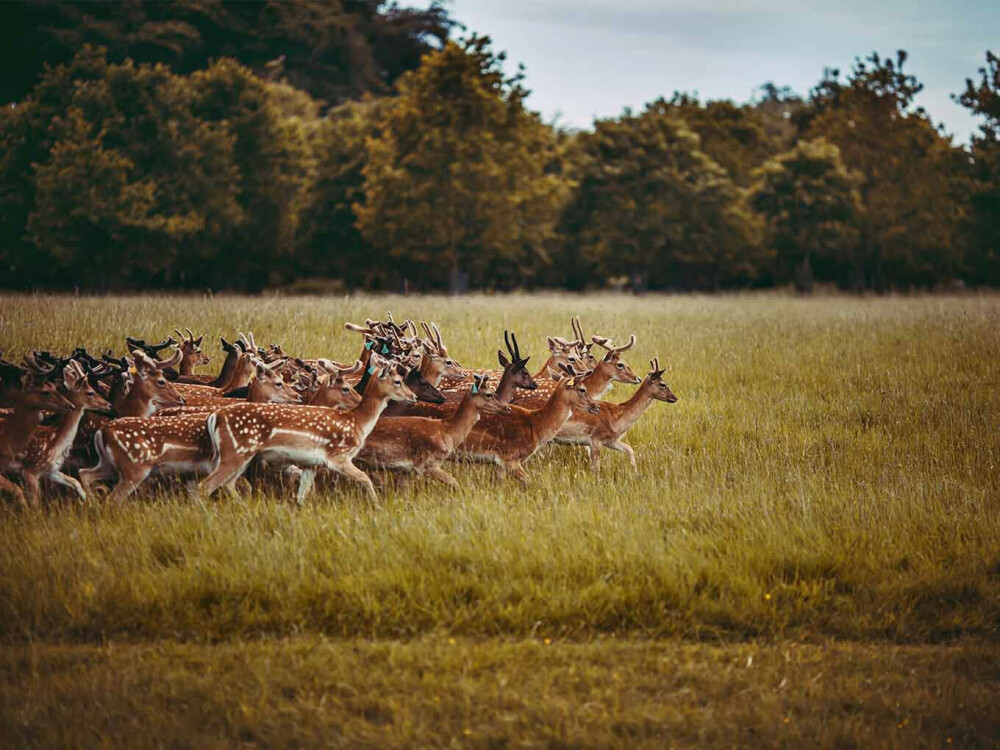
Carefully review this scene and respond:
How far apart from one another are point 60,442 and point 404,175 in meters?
31.8

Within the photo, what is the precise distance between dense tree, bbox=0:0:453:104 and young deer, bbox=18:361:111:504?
3173 cm

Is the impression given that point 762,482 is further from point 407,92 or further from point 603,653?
point 407,92

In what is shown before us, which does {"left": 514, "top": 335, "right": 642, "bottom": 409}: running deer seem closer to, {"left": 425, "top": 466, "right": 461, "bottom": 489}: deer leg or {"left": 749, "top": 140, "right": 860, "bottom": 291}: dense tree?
{"left": 425, "top": 466, "right": 461, "bottom": 489}: deer leg

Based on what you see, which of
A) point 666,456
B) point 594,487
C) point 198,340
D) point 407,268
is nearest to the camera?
point 594,487

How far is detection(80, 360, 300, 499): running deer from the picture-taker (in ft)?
24.7

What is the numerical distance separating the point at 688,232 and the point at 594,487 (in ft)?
134

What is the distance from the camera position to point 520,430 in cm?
905

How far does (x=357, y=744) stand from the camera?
4.37m

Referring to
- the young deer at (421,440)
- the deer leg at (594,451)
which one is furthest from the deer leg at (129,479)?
the deer leg at (594,451)

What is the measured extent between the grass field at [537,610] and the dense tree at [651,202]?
125 ft

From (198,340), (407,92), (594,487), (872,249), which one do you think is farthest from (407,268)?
(594,487)

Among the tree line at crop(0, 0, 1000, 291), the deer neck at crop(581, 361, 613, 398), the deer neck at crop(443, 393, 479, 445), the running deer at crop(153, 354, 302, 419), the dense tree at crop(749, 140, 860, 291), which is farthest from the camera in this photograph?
the dense tree at crop(749, 140, 860, 291)

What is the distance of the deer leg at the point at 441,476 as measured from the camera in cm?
826

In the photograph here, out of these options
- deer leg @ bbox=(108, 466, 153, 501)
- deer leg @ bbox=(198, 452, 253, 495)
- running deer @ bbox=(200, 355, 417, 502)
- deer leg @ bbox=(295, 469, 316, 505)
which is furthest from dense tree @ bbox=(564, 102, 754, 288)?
deer leg @ bbox=(108, 466, 153, 501)
